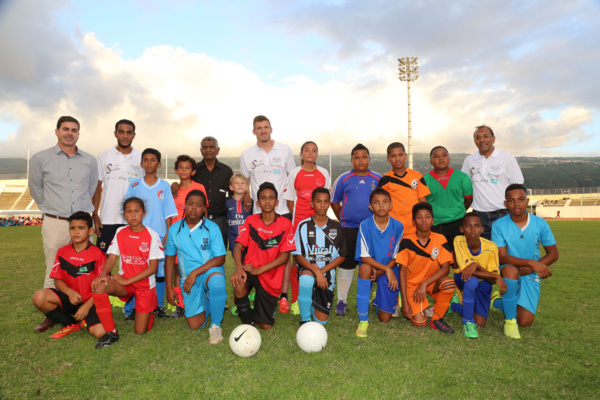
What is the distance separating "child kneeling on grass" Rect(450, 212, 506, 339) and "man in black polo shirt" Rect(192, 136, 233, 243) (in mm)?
3330

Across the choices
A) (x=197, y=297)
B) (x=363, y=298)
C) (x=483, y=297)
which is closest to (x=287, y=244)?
(x=363, y=298)

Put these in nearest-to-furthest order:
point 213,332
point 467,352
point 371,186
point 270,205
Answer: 1. point 467,352
2. point 213,332
3. point 270,205
4. point 371,186

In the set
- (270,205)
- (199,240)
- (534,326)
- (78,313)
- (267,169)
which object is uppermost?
Result: (267,169)

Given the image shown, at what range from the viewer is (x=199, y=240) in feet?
14.4

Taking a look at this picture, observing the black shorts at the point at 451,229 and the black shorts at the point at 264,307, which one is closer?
the black shorts at the point at 264,307

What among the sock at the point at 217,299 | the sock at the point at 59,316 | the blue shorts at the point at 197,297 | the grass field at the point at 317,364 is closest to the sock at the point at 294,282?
the grass field at the point at 317,364

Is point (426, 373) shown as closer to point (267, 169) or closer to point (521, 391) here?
point (521, 391)

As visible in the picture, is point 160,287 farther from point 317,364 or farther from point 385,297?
point 385,297

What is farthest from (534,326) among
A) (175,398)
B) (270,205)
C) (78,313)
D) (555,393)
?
(78,313)

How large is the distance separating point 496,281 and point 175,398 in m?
3.56

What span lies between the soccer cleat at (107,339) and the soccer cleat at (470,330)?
12.4 ft

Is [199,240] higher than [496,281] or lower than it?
higher

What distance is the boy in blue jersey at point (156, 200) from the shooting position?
4.80 metres

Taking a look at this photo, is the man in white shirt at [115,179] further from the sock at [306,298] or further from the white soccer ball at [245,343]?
the sock at [306,298]
